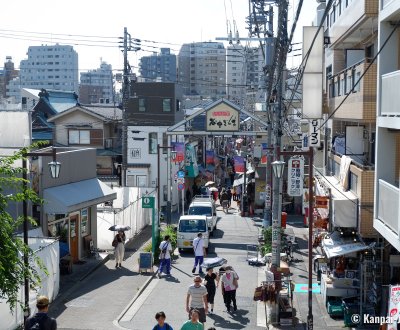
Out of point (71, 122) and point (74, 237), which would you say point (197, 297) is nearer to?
point (74, 237)

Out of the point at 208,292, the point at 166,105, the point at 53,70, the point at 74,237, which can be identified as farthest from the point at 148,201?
the point at 53,70

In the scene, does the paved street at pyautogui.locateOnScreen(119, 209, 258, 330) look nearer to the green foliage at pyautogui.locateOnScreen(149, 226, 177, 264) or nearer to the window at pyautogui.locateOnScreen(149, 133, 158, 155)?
the green foliage at pyautogui.locateOnScreen(149, 226, 177, 264)

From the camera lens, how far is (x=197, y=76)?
158m

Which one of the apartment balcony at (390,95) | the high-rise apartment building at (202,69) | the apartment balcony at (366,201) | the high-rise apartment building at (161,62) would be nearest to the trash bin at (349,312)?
the apartment balcony at (366,201)

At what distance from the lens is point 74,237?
23.8 metres

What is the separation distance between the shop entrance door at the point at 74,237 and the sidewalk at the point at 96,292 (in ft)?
1.66

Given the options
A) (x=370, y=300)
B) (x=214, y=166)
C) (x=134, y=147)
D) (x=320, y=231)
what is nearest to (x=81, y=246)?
(x=320, y=231)

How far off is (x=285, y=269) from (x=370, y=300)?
2.37m

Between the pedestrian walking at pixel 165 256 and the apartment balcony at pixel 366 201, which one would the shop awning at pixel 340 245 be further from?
the pedestrian walking at pixel 165 256

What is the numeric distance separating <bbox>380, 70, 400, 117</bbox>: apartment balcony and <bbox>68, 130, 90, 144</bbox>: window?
33.8 m

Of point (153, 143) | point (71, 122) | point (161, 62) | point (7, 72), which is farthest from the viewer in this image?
point (161, 62)

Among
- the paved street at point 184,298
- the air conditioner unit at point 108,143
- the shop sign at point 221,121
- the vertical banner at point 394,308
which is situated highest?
the shop sign at point 221,121

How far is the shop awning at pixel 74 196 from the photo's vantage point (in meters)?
21.0

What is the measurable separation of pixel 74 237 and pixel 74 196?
2.31m
